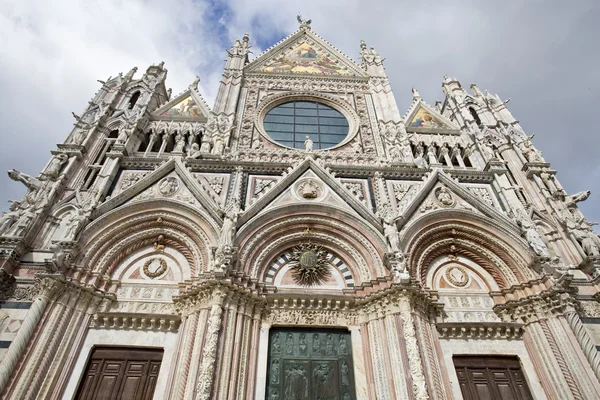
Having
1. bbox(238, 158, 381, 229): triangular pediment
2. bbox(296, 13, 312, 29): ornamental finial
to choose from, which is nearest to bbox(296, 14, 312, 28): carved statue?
bbox(296, 13, 312, 29): ornamental finial

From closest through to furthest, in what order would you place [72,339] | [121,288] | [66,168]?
[72,339] → [121,288] → [66,168]

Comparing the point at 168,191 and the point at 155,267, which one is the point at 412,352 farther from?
the point at 168,191

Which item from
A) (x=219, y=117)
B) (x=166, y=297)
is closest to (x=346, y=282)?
(x=166, y=297)

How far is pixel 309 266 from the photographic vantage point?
30.0 feet

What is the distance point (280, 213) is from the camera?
988 centimetres

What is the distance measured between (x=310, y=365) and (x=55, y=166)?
886 cm

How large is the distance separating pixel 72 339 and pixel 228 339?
10.7 ft

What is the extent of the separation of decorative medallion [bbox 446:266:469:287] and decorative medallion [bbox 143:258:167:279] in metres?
7.23

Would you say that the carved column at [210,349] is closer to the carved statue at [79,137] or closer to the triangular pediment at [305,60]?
the carved statue at [79,137]

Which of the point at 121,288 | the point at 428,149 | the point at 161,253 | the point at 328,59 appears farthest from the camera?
the point at 328,59

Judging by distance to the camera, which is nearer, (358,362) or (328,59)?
(358,362)

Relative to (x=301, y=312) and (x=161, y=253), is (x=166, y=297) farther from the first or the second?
(x=301, y=312)

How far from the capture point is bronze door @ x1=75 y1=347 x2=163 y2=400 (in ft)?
23.8

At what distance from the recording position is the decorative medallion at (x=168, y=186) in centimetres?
1029
